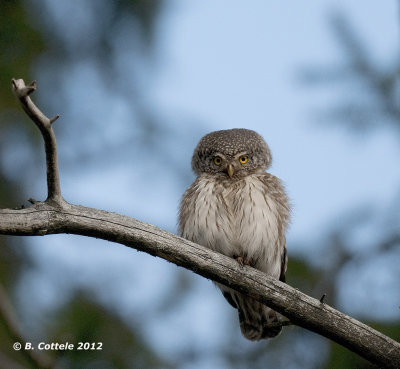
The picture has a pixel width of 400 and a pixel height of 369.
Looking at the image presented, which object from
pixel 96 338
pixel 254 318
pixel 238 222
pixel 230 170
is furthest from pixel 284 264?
pixel 96 338

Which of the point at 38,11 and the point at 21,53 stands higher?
the point at 38,11

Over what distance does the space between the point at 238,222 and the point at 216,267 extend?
38.7 inches

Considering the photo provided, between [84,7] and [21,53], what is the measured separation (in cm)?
199

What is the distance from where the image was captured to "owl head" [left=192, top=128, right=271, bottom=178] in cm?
610

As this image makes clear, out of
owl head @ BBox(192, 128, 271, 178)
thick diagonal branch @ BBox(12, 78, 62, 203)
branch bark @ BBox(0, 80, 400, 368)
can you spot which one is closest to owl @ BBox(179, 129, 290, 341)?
owl head @ BBox(192, 128, 271, 178)

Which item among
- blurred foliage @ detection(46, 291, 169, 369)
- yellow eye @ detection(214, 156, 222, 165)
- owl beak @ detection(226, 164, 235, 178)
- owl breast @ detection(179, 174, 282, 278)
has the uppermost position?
yellow eye @ detection(214, 156, 222, 165)

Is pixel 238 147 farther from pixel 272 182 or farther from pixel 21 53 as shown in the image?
pixel 21 53

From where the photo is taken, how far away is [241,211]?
17.8 feet

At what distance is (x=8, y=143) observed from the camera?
734 cm

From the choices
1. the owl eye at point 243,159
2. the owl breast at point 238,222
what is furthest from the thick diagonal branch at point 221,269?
the owl eye at point 243,159

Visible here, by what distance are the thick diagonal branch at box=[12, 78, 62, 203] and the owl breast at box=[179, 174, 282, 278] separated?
1747mm

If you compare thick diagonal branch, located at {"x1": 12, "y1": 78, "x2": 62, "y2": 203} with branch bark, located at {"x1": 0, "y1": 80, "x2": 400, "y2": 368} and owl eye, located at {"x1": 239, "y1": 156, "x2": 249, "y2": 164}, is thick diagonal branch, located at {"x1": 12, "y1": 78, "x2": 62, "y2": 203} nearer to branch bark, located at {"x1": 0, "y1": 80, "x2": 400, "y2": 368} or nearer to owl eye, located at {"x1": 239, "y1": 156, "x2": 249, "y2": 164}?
branch bark, located at {"x1": 0, "y1": 80, "x2": 400, "y2": 368}

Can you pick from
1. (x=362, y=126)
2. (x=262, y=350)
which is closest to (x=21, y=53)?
(x=362, y=126)

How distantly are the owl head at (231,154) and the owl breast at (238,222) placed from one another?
1.34 ft
